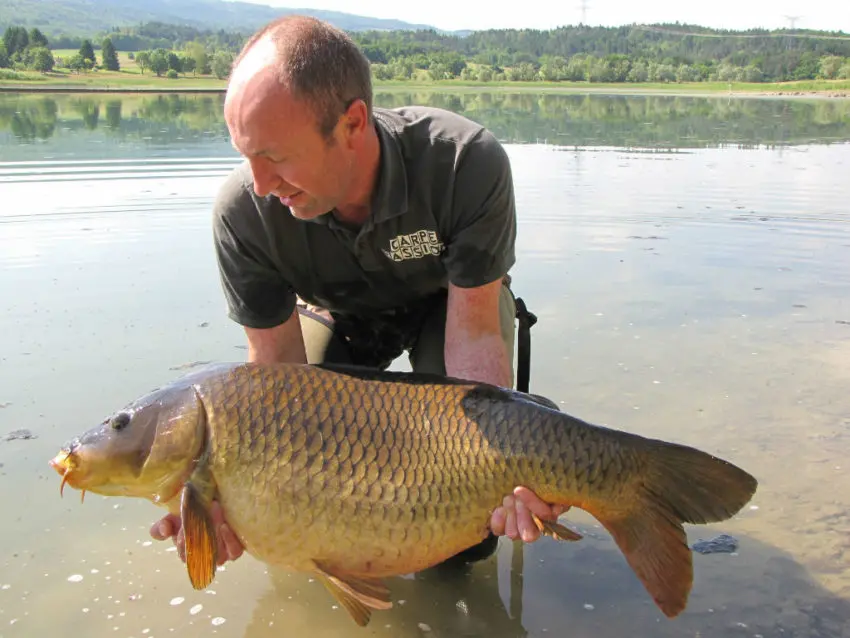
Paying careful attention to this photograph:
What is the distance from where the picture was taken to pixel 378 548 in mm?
1937

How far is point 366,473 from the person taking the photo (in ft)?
6.26

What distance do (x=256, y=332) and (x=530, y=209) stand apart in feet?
18.2

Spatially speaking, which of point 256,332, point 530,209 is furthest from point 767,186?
point 256,332

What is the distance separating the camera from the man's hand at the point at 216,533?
1.91 m

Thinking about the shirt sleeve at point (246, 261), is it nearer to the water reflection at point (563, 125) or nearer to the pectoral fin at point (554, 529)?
the pectoral fin at point (554, 529)

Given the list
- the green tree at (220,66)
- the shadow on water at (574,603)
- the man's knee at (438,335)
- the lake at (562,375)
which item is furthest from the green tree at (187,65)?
the shadow on water at (574,603)

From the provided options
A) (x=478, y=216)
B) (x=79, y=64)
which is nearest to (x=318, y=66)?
(x=478, y=216)

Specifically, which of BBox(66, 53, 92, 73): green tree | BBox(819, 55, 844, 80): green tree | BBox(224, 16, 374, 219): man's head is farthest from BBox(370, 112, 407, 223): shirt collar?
BBox(819, 55, 844, 80): green tree

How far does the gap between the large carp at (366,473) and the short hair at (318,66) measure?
26.2 inches

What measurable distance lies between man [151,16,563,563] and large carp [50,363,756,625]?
0.09 meters

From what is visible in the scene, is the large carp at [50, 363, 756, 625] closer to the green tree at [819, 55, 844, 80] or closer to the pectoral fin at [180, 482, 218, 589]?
the pectoral fin at [180, 482, 218, 589]

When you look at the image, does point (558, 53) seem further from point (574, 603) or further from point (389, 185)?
point (574, 603)

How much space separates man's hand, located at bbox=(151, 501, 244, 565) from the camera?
6.26 feet

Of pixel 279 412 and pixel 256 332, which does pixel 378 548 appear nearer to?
pixel 279 412
